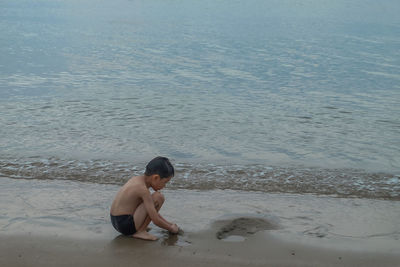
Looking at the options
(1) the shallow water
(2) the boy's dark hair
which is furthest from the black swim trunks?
(2) the boy's dark hair

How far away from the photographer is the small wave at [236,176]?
594cm

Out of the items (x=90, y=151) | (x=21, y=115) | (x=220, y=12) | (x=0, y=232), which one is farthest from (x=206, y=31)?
(x=0, y=232)

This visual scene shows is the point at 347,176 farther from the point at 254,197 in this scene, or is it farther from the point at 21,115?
the point at 21,115

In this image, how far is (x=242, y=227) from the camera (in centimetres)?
439

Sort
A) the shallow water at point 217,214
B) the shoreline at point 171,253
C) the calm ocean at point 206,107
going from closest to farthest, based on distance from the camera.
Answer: the shoreline at point 171,253 < the shallow water at point 217,214 < the calm ocean at point 206,107

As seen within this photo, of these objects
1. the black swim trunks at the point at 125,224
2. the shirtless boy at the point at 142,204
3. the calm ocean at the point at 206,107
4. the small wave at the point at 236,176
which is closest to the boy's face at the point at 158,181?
the shirtless boy at the point at 142,204

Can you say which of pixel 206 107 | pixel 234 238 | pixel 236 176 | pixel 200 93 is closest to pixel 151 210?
pixel 234 238

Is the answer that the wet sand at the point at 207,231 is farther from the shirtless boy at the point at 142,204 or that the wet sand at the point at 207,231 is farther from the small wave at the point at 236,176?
the small wave at the point at 236,176

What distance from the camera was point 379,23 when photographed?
3234cm

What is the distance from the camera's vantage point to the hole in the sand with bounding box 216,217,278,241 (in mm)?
4188

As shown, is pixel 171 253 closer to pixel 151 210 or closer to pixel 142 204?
pixel 151 210

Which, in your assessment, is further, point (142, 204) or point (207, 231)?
Result: point (207, 231)

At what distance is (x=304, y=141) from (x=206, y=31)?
18.4 meters

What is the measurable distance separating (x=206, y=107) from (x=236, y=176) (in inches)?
169
